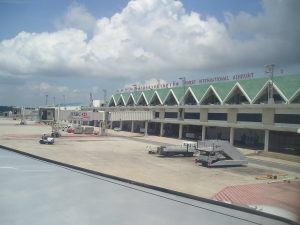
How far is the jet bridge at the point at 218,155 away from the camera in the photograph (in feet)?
150

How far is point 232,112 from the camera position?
2857 inches

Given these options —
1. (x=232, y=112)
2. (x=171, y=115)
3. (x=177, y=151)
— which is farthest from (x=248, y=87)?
(x=177, y=151)

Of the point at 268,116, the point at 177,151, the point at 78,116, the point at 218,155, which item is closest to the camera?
the point at 218,155

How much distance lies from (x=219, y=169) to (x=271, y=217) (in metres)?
22.3

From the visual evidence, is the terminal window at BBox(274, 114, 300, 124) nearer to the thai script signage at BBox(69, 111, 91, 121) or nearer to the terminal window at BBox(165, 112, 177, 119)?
the terminal window at BBox(165, 112, 177, 119)

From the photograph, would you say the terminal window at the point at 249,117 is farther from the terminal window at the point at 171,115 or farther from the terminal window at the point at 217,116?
the terminal window at the point at 171,115

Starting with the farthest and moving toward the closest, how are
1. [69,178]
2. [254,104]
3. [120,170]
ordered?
[254,104] → [120,170] → [69,178]

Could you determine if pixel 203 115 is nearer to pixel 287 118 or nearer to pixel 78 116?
pixel 287 118

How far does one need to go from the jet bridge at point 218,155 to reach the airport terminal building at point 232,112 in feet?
49.1

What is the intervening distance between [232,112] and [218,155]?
2703 cm

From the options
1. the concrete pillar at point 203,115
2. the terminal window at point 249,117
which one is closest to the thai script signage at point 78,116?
the concrete pillar at point 203,115

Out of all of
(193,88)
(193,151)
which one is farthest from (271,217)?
(193,88)

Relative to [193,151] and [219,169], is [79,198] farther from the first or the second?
[193,151]

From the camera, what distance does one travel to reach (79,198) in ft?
81.5
